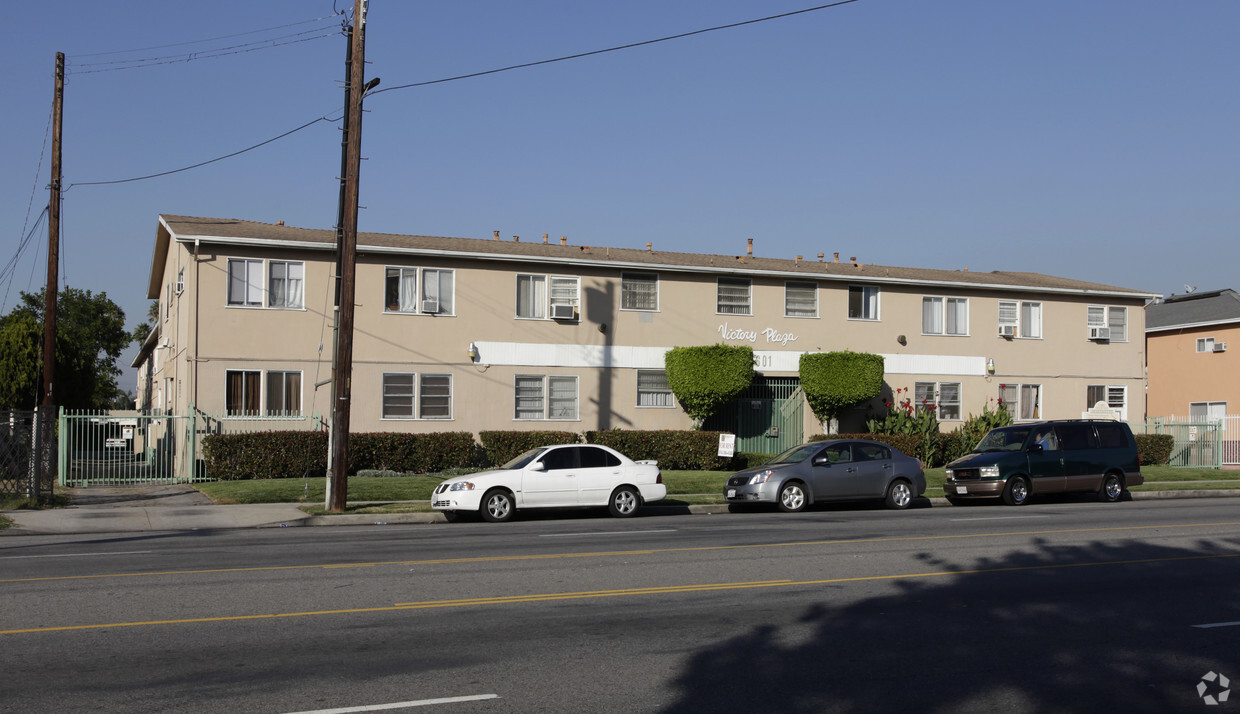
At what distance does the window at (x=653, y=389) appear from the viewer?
3075 cm

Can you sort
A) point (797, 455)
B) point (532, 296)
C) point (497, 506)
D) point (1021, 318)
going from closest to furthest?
1. point (497, 506)
2. point (797, 455)
3. point (532, 296)
4. point (1021, 318)

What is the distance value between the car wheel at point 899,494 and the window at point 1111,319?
57.1 ft

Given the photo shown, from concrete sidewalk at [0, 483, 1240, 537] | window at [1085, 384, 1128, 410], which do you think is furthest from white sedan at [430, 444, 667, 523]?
window at [1085, 384, 1128, 410]

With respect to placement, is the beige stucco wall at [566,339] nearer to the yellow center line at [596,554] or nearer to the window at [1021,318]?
the window at [1021,318]

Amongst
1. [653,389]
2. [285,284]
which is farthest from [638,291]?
[285,284]

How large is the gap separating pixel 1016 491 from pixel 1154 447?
14.4m

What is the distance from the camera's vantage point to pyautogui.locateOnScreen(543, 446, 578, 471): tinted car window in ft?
63.5

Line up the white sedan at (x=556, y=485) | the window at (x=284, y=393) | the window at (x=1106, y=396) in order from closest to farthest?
1. the white sedan at (x=556, y=485)
2. the window at (x=284, y=393)
3. the window at (x=1106, y=396)

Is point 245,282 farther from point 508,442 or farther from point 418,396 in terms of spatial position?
point 508,442

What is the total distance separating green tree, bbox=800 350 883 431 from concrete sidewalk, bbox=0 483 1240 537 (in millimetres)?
9742

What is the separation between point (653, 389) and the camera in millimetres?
30844

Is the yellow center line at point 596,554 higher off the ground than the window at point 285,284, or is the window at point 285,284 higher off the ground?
the window at point 285,284

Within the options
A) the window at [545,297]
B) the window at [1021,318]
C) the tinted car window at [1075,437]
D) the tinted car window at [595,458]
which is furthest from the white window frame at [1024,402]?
the tinted car window at [595,458]

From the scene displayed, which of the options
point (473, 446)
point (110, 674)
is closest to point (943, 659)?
point (110, 674)
